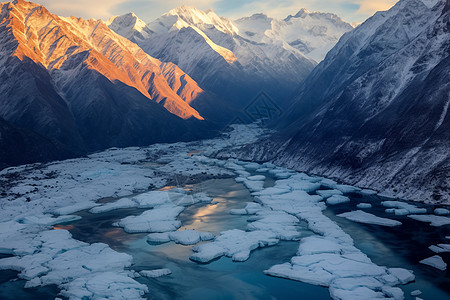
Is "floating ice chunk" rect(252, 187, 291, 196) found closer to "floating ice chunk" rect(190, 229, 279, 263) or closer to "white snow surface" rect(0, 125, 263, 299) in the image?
"white snow surface" rect(0, 125, 263, 299)

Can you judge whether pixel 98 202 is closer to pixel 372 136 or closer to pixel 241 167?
pixel 241 167

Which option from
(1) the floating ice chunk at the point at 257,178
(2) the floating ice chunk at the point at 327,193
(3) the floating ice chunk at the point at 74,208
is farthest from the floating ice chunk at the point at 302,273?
(1) the floating ice chunk at the point at 257,178

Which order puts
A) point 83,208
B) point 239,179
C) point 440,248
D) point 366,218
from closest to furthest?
point 440,248
point 366,218
point 83,208
point 239,179

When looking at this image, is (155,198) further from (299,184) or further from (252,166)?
(252,166)

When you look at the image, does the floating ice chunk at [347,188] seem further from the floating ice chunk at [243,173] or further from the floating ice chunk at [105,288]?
the floating ice chunk at [105,288]

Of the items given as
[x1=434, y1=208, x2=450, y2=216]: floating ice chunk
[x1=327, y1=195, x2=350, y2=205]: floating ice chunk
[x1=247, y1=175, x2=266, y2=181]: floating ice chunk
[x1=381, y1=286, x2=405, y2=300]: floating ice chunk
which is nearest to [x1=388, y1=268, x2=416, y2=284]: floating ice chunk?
[x1=381, y1=286, x2=405, y2=300]: floating ice chunk

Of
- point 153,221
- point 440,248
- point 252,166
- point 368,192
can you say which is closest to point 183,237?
point 153,221
